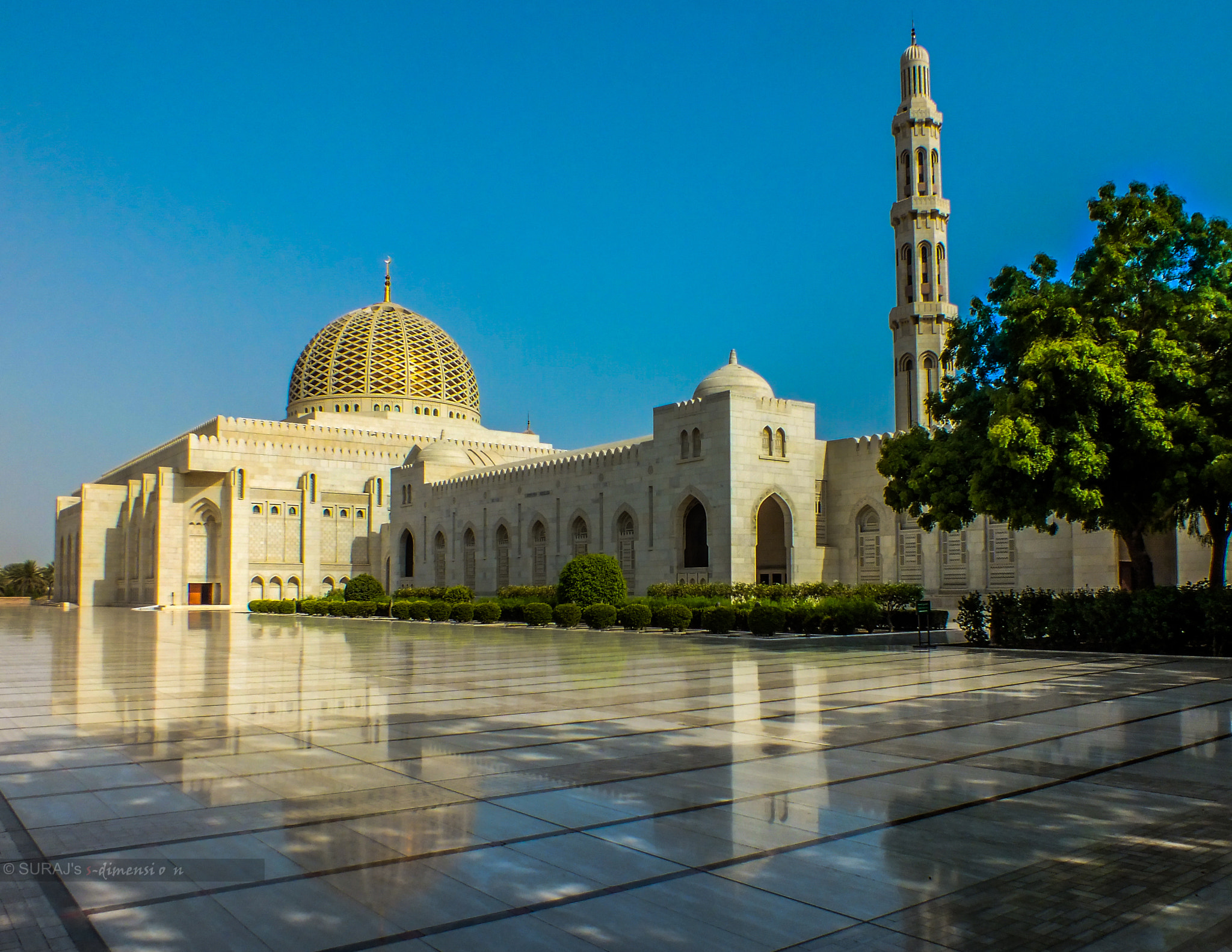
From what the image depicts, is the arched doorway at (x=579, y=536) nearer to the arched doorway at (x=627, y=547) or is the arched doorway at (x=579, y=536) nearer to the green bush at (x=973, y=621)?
the arched doorway at (x=627, y=547)

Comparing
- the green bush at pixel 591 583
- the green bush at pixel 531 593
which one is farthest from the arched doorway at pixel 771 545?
the green bush at pixel 591 583

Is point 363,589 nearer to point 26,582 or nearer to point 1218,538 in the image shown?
point 1218,538

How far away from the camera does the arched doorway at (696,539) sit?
107 feet

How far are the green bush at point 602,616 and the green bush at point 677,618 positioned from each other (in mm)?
1703

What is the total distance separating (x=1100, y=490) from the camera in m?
14.4

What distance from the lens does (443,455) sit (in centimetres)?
4566

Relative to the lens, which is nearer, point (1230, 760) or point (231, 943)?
point (231, 943)

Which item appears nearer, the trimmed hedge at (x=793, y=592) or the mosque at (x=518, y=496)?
the trimmed hedge at (x=793, y=592)

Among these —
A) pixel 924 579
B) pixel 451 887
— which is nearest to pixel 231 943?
pixel 451 887

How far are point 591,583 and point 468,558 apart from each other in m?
16.9

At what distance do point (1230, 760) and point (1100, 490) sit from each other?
8.79 metres

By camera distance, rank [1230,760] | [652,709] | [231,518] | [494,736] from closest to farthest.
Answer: [1230,760]
[494,736]
[652,709]
[231,518]

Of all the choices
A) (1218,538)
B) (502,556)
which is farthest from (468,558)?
(1218,538)

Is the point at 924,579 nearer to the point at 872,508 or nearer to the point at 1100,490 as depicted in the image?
the point at 872,508
